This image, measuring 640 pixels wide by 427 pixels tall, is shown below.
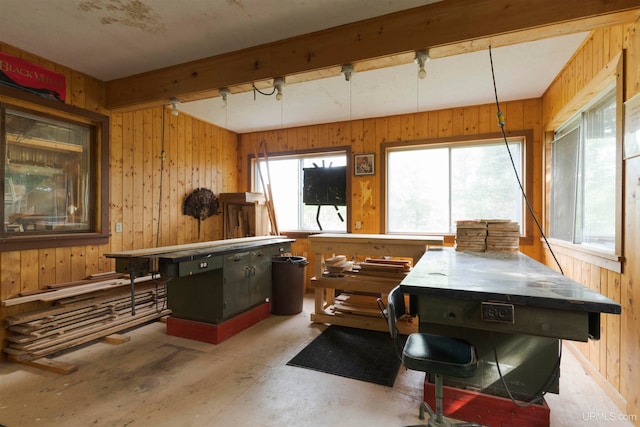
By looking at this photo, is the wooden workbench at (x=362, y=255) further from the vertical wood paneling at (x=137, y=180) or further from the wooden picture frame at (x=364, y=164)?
the vertical wood paneling at (x=137, y=180)

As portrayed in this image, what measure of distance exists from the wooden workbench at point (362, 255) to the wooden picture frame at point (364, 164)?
5.10 ft

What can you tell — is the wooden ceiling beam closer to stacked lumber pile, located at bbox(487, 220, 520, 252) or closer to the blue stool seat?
stacked lumber pile, located at bbox(487, 220, 520, 252)

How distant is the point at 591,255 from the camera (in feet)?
8.32

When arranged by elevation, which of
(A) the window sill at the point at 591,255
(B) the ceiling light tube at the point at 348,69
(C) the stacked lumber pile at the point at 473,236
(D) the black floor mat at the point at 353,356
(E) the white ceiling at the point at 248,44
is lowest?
(D) the black floor mat at the point at 353,356

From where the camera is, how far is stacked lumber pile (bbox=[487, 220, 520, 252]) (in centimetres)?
289

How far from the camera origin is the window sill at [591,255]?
2.16 metres

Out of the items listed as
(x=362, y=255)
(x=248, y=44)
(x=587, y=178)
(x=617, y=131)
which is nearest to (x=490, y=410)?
(x=362, y=255)

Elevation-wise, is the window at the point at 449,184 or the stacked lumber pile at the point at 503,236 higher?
the window at the point at 449,184

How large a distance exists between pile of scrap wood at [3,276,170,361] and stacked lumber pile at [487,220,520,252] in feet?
12.5

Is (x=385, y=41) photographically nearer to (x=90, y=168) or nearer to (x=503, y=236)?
(x=503, y=236)

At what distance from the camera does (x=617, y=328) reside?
219cm

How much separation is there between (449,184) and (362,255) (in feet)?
6.36

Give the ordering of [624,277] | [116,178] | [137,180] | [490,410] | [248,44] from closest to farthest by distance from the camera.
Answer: [490,410], [624,277], [248,44], [116,178], [137,180]

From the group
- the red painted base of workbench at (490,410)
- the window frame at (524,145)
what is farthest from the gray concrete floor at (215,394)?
the window frame at (524,145)
